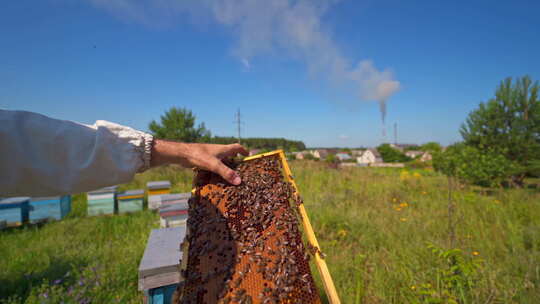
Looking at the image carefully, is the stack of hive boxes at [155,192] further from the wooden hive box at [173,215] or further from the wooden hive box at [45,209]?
the wooden hive box at [173,215]

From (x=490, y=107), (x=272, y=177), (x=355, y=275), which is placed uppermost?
(x=490, y=107)

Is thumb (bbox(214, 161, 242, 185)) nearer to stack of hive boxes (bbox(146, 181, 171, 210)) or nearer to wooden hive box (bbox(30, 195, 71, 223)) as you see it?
stack of hive boxes (bbox(146, 181, 171, 210))

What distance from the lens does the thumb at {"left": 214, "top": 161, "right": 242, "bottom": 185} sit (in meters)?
1.76

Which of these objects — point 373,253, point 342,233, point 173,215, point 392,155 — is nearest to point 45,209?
point 173,215

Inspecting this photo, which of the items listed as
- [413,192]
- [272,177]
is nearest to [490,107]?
[413,192]

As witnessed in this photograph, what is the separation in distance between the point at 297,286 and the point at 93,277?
3493mm

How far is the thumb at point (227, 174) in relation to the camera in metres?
1.76

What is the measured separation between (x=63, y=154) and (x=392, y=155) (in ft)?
251

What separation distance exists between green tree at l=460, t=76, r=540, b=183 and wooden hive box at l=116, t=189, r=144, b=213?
16.4 meters

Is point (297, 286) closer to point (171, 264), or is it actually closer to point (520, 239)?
point (171, 264)

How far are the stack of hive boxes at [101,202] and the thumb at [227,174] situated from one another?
702 cm

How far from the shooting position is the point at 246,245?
5.15 feet

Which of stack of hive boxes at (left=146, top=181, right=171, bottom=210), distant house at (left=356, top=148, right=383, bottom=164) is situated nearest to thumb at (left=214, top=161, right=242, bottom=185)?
stack of hive boxes at (left=146, top=181, right=171, bottom=210)

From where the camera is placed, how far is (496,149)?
13055mm
